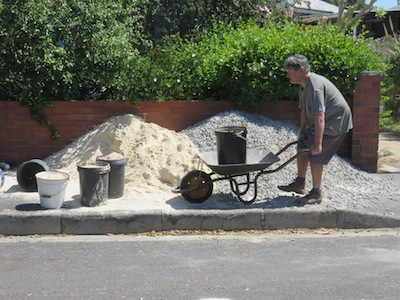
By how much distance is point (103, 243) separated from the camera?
6.30 metres

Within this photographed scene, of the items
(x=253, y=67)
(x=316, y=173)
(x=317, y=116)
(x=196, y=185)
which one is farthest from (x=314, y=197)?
(x=253, y=67)

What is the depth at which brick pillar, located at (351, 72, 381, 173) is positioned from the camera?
877 centimetres

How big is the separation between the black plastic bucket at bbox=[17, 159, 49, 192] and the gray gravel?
2196 millimetres

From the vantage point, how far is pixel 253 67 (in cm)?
862

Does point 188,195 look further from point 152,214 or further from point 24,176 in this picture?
point 24,176

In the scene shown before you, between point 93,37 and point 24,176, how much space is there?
235 centimetres

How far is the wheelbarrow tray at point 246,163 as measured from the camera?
22.3 ft

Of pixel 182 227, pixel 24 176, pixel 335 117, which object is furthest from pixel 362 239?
pixel 24 176

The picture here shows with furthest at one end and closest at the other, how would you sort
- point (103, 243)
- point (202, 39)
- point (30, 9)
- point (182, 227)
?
point (202, 39) < point (30, 9) < point (182, 227) < point (103, 243)

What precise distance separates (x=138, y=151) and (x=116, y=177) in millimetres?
796

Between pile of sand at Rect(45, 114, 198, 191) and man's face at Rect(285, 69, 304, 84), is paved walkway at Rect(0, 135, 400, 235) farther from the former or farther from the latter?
man's face at Rect(285, 69, 304, 84)

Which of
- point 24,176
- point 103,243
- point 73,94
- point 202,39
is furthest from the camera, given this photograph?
point 202,39

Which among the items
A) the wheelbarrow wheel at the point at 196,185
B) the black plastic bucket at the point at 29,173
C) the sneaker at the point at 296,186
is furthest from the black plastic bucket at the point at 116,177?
the sneaker at the point at 296,186

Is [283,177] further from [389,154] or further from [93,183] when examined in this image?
[389,154]
